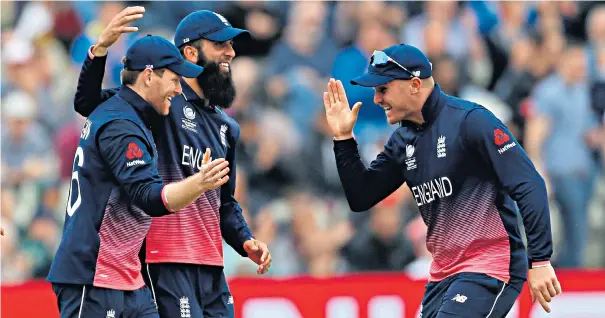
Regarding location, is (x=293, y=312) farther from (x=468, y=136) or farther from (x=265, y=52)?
(x=265, y=52)

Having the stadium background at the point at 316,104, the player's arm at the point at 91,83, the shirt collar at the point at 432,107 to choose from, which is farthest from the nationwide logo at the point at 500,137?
the stadium background at the point at 316,104

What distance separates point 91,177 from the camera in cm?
657

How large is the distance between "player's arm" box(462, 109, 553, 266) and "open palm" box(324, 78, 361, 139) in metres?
0.87

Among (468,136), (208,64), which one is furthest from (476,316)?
(208,64)

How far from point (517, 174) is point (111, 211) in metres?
2.37

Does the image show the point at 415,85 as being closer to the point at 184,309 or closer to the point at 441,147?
the point at 441,147

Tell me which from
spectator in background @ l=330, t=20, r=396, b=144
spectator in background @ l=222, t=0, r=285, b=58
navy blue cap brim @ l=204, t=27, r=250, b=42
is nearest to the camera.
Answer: navy blue cap brim @ l=204, t=27, r=250, b=42

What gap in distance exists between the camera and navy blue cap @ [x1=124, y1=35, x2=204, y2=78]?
6824mm

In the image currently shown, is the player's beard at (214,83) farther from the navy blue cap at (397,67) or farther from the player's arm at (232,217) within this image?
the navy blue cap at (397,67)

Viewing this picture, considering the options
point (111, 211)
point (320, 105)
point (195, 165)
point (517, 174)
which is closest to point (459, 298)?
point (517, 174)

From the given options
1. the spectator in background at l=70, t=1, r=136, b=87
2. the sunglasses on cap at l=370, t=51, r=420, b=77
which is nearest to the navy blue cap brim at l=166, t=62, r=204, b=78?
the sunglasses on cap at l=370, t=51, r=420, b=77

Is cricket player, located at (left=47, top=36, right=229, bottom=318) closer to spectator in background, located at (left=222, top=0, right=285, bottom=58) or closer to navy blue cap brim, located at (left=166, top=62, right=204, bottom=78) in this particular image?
navy blue cap brim, located at (left=166, top=62, right=204, bottom=78)

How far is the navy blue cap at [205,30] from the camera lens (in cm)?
754

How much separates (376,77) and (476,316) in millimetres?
1605
